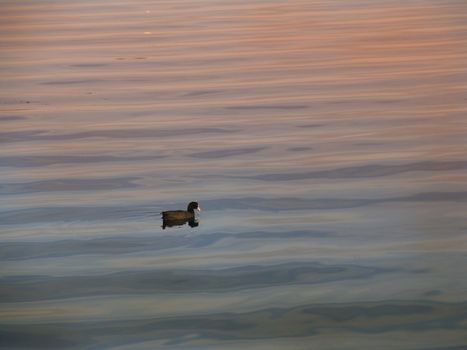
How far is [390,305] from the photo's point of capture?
9.86ft

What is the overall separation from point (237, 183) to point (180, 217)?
0.56m

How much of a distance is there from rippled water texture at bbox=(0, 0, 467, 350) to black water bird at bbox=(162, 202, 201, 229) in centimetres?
4

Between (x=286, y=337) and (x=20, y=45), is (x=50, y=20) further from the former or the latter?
(x=286, y=337)

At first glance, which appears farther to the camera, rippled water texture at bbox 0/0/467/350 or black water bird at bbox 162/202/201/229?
black water bird at bbox 162/202/201/229

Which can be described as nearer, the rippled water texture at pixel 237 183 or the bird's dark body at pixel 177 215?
the rippled water texture at pixel 237 183

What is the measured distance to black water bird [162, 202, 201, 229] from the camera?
379 cm

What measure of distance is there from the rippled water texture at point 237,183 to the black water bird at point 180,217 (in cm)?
4

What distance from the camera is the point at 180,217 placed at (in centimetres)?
380

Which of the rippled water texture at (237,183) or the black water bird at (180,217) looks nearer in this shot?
the rippled water texture at (237,183)

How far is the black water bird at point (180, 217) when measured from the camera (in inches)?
149

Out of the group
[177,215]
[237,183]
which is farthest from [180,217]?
[237,183]

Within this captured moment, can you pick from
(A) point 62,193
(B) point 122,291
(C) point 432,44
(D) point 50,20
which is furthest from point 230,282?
(D) point 50,20

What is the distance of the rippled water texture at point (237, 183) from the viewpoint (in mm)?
2957

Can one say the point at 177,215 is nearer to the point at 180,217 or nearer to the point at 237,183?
the point at 180,217
